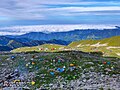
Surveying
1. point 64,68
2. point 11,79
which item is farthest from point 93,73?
point 11,79

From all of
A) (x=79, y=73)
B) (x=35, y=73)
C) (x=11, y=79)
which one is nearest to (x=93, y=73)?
(x=79, y=73)

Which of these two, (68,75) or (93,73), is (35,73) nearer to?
(68,75)

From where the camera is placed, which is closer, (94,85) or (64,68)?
(94,85)

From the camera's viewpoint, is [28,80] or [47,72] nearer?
[28,80]

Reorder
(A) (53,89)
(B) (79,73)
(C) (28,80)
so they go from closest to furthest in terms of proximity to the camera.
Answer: (A) (53,89), (C) (28,80), (B) (79,73)

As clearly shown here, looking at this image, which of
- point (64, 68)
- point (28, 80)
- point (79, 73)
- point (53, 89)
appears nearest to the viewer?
point (53, 89)

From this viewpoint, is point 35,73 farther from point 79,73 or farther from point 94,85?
point 94,85
